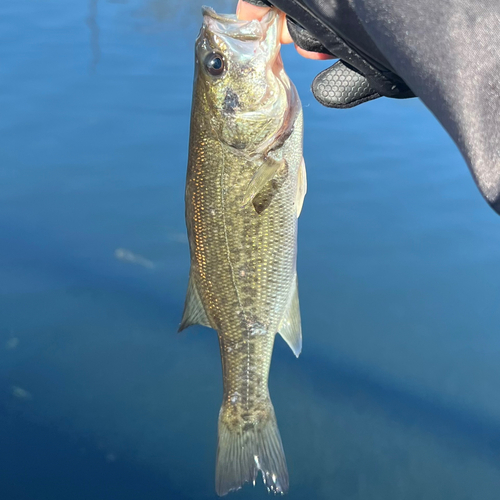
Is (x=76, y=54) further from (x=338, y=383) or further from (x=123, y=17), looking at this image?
(x=338, y=383)

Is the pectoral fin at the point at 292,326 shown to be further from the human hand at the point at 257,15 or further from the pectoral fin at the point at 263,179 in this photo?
the human hand at the point at 257,15

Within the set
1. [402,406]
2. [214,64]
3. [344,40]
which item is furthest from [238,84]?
[402,406]

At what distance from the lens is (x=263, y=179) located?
1324 millimetres

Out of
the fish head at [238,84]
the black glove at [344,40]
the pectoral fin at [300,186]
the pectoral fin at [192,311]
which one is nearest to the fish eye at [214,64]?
the fish head at [238,84]

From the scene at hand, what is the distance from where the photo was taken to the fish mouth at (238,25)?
1213 millimetres

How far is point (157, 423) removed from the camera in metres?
2.78

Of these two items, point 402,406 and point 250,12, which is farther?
point 402,406

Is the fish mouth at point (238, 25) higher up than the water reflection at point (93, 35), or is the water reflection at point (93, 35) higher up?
the fish mouth at point (238, 25)

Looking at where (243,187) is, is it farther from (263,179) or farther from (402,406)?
(402,406)

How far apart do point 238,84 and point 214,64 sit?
0.26 feet

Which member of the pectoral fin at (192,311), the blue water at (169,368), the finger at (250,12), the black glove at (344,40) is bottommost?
the blue water at (169,368)

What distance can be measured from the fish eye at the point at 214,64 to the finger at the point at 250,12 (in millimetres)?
113

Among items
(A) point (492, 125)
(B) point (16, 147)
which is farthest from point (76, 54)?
(A) point (492, 125)

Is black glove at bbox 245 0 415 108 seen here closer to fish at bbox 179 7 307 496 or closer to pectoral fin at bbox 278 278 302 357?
fish at bbox 179 7 307 496
